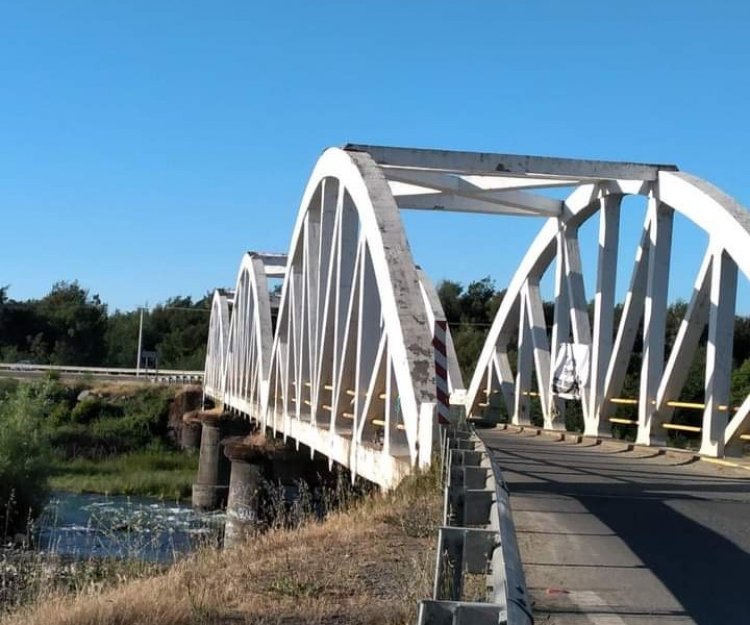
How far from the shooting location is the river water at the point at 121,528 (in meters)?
11.7

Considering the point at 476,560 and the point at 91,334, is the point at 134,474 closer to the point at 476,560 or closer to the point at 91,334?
the point at 476,560

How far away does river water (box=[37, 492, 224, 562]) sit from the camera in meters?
11.7

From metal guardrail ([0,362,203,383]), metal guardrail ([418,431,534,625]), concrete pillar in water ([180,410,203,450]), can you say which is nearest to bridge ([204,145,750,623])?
metal guardrail ([418,431,534,625])

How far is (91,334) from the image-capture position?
11694cm

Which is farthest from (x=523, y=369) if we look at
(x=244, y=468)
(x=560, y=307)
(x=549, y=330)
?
(x=549, y=330)

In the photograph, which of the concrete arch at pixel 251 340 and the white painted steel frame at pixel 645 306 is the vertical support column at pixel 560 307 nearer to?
the white painted steel frame at pixel 645 306

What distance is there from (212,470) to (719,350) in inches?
1378

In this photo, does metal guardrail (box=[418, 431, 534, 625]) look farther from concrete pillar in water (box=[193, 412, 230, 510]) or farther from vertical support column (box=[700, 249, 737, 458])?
concrete pillar in water (box=[193, 412, 230, 510])

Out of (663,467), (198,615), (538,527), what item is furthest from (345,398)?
(198,615)

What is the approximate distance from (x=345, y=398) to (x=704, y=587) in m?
13.4

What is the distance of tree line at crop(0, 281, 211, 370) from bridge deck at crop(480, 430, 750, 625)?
95182 millimetres

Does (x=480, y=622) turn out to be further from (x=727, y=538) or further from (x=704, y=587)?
(x=727, y=538)

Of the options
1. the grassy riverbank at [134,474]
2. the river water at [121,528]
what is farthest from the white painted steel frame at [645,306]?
the grassy riverbank at [134,474]

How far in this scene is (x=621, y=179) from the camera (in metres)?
23.0
